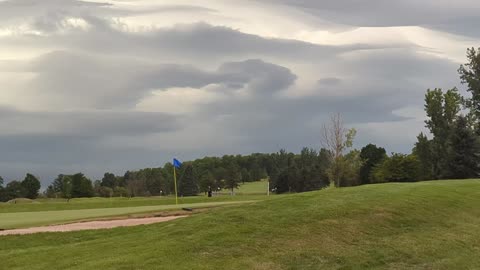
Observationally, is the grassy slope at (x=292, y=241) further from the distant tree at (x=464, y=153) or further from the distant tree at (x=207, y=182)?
the distant tree at (x=207, y=182)

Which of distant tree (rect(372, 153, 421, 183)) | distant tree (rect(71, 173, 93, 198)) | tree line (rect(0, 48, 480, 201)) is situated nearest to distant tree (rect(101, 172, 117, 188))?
tree line (rect(0, 48, 480, 201))

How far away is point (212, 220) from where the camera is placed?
52.2 ft

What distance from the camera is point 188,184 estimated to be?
136m

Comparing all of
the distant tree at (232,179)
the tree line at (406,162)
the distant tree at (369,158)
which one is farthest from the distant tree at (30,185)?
the distant tree at (369,158)

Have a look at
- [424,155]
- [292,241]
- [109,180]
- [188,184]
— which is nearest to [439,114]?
[424,155]

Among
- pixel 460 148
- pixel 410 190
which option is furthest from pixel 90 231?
pixel 460 148

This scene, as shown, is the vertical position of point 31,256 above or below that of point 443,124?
below

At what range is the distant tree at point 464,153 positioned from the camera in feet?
190

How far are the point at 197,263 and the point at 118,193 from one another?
405ft

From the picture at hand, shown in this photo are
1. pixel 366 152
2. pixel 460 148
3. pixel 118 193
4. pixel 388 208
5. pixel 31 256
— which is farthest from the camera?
pixel 118 193

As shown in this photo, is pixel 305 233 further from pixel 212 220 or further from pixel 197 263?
pixel 197 263

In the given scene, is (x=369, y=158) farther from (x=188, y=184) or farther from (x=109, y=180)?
(x=109, y=180)

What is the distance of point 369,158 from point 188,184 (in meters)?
51.9

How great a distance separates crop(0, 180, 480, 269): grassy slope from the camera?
12664 mm
